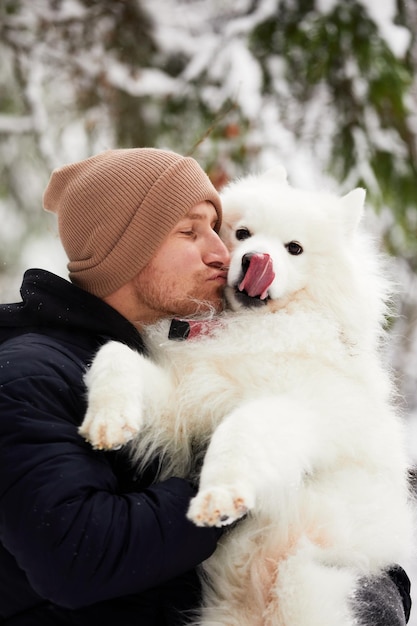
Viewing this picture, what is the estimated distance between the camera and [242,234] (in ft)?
8.11

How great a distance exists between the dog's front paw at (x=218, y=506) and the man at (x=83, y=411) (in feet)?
0.37

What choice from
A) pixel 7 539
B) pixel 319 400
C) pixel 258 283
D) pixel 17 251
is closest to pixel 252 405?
pixel 319 400

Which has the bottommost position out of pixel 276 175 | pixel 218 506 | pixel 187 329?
pixel 187 329

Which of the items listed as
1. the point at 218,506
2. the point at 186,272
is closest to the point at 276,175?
the point at 186,272

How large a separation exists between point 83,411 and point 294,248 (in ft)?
3.08

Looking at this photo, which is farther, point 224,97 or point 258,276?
point 224,97

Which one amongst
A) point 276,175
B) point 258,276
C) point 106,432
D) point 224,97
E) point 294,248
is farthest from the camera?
point 224,97

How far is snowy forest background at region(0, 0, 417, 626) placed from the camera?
424 centimetres

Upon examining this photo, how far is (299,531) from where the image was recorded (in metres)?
1.82

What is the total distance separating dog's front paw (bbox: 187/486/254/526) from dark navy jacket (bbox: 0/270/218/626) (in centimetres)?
11

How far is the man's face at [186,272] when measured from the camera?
7.47 ft

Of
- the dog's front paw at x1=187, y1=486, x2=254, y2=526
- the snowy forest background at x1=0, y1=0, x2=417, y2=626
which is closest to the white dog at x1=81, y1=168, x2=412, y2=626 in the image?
the dog's front paw at x1=187, y1=486, x2=254, y2=526

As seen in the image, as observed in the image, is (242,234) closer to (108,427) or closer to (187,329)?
(187,329)

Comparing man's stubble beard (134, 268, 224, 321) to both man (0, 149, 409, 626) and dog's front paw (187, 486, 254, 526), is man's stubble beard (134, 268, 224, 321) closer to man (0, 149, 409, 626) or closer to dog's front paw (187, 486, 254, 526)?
man (0, 149, 409, 626)
